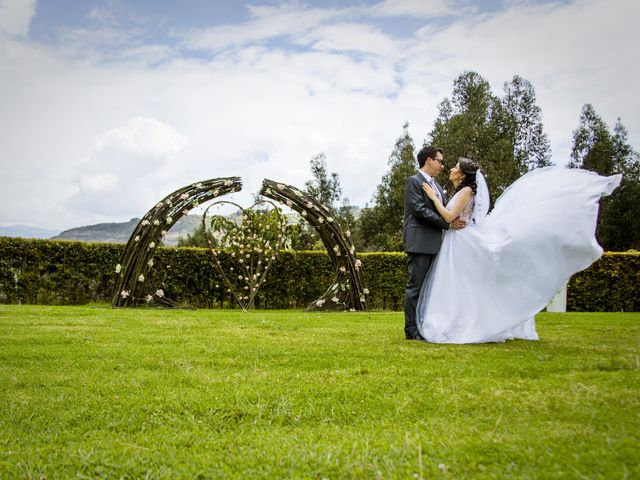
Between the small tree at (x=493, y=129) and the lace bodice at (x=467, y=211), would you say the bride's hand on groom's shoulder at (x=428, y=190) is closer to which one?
the lace bodice at (x=467, y=211)

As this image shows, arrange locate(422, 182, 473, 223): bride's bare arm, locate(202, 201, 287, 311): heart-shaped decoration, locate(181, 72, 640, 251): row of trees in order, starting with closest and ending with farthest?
locate(422, 182, 473, 223): bride's bare arm → locate(202, 201, 287, 311): heart-shaped decoration → locate(181, 72, 640, 251): row of trees

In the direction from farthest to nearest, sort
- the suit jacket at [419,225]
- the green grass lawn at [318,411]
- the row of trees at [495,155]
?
the row of trees at [495,155] → the suit jacket at [419,225] → the green grass lawn at [318,411]

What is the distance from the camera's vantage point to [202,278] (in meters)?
14.0

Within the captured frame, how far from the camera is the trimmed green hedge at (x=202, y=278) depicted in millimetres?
13078

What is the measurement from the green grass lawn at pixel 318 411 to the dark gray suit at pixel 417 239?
77 cm

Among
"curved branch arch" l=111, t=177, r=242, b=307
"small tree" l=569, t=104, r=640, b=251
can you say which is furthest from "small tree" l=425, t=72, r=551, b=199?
"curved branch arch" l=111, t=177, r=242, b=307

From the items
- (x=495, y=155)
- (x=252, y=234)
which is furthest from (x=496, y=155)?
(x=252, y=234)

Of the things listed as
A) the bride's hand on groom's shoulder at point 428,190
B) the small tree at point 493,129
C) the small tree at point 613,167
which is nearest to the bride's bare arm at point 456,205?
the bride's hand on groom's shoulder at point 428,190

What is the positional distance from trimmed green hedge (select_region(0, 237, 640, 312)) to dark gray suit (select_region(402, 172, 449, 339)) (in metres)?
7.83

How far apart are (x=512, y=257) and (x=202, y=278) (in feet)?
32.5

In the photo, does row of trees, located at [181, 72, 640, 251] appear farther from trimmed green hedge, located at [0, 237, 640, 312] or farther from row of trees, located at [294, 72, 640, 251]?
trimmed green hedge, located at [0, 237, 640, 312]

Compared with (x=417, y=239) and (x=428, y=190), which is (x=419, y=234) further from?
(x=428, y=190)

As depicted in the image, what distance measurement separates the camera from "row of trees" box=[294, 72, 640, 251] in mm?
35500

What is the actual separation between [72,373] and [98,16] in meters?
9.75
